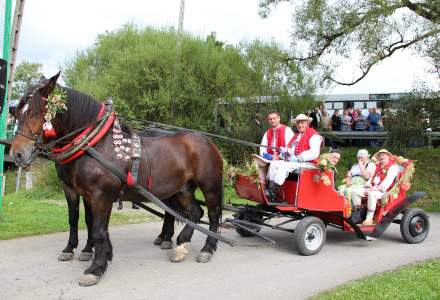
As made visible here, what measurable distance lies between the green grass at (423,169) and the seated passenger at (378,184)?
15.3 ft

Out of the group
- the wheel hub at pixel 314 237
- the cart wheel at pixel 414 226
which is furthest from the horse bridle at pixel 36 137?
the cart wheel at pixel 414 226

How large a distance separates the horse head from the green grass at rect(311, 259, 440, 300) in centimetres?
326

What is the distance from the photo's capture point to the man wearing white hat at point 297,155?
6.68 metres

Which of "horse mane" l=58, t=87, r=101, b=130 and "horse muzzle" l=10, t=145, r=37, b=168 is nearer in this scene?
"horse muzzle" l=10, t=145, r=37, b=168

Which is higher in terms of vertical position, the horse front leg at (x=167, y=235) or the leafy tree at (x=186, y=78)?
the leafy tree at (x=186, y=78)

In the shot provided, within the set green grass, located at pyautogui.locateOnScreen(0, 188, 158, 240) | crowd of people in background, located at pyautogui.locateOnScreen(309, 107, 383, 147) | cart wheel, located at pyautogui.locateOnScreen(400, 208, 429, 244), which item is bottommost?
green grass, located at pyautogui.locateOnScreen(0, 188, 158, 240)

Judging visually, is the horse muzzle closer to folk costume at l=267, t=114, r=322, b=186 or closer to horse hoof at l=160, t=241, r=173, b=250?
horse hoof at l=160, t=241, r=173, b=250

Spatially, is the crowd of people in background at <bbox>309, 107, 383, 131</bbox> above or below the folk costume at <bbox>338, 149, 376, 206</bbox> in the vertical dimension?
above

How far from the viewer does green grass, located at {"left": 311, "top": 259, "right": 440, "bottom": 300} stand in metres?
4.64

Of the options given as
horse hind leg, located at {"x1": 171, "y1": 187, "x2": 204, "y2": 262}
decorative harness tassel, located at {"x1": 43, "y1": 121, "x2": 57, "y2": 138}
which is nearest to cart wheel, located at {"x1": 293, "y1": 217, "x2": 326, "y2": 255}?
horse hind leg, located at {"x1": 171, "y1": 187, "x2": 204, "y2": 262}

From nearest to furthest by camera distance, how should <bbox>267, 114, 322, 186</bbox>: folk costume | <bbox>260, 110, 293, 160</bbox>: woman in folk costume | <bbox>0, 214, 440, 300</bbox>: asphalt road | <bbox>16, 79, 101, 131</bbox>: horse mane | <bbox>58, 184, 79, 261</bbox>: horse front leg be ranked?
<bbox>0, 214, 440, 300</bbox>: asphalt road, <bbox>16, 79, 101, 131</bbox>: horse mane, <bbox>58, 184, 79, 261</bbox>: horse front leg, <bbox>267, 114, 322, 186</bbox>: folk costume, <bbox>260, 110, 293, 160</bbox>: woman in folk costume

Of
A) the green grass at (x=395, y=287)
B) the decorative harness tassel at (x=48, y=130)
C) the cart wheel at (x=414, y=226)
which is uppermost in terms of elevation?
the decorative harness tassel at (x=48, y=130)

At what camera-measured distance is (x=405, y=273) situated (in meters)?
5.46

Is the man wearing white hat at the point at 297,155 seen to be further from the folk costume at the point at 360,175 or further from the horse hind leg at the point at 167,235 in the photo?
the horse hind leg at the point at 167,235
